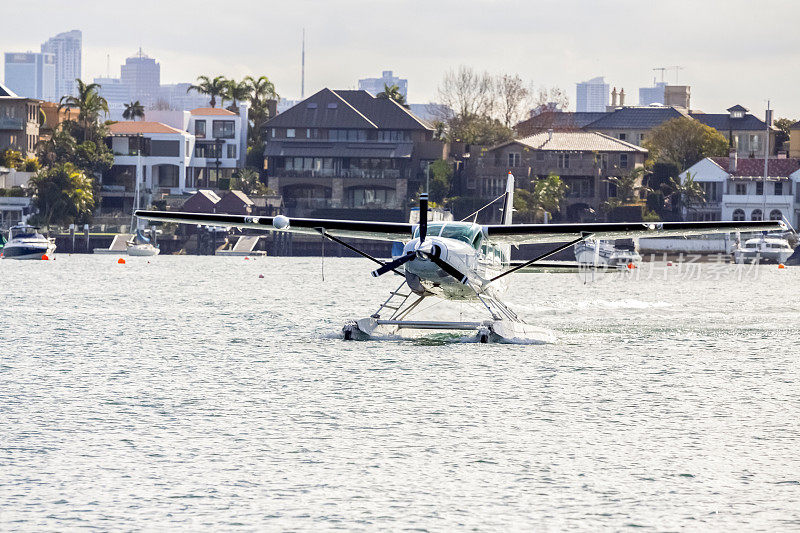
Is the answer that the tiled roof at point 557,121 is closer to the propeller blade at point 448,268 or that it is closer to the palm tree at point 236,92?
the palm tree at point 236,92

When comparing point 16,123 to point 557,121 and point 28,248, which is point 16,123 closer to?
point 28,248

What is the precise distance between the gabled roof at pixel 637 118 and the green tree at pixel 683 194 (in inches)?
1061

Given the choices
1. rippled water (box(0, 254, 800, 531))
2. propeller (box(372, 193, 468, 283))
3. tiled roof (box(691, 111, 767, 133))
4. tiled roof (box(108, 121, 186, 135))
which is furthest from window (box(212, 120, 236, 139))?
propeller (box(372, 193, 468, 283))

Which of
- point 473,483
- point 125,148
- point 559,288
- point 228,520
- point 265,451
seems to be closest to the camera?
point 228,520

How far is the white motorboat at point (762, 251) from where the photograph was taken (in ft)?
294

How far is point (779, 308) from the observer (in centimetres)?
4559

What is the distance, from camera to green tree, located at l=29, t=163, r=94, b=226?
320 ft

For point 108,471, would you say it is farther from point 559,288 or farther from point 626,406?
point 559,288

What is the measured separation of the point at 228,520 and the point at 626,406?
31.2 ft

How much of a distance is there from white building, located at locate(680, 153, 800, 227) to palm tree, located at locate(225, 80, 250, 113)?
4646 cm

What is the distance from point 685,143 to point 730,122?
19.4m

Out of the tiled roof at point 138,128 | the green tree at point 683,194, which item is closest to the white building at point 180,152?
the tiled roof at point 138,128

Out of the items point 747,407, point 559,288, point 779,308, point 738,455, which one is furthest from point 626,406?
point 559,288

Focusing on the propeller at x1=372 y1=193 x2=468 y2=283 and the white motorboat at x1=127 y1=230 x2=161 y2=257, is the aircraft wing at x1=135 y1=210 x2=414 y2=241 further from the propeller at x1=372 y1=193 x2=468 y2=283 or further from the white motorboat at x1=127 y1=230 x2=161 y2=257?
the white motorboat at x1=127 y1=230 x2=161 y2=257
